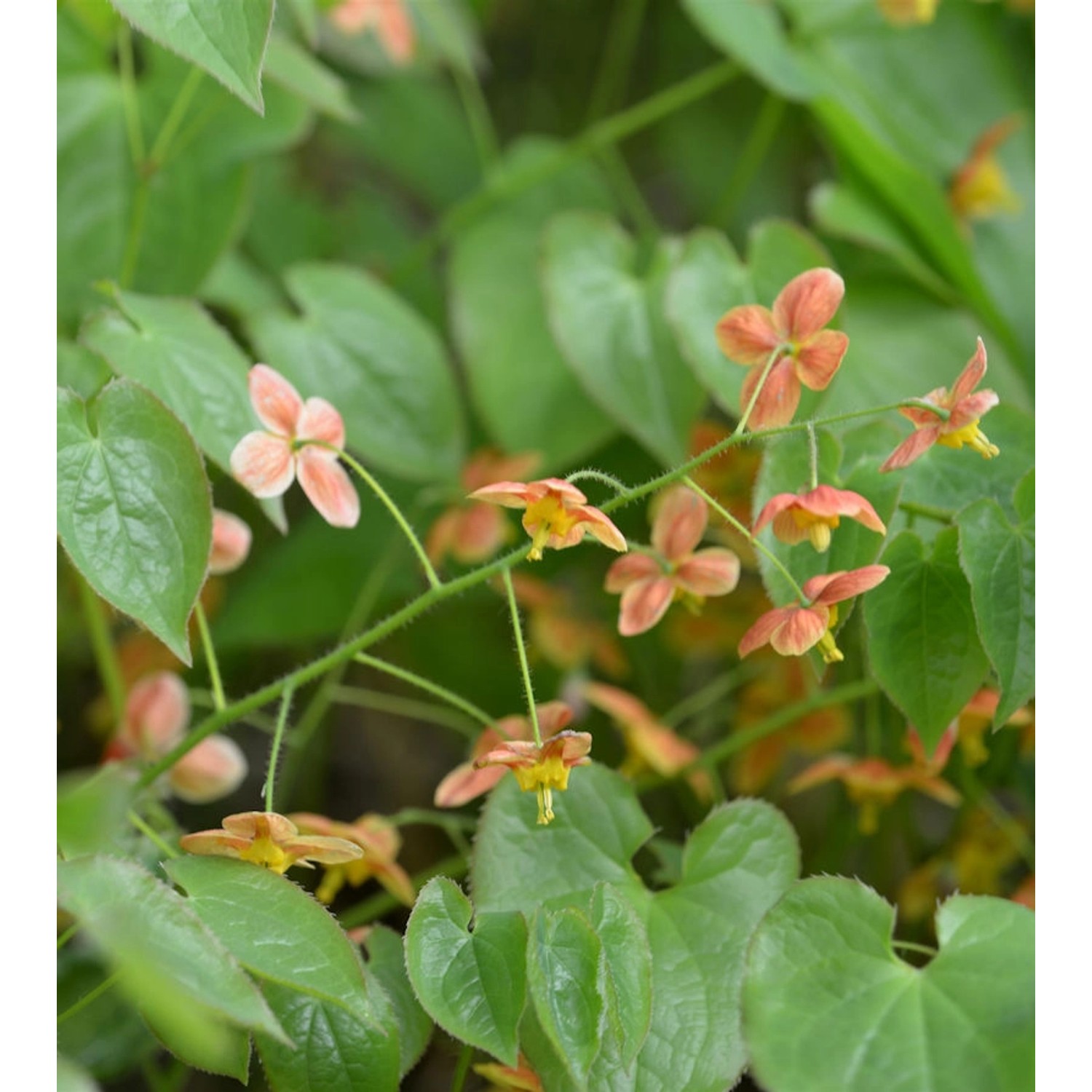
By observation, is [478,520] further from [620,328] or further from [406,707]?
[406,707]

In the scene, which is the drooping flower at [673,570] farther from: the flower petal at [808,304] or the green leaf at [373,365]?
the green leaf at [373,365]

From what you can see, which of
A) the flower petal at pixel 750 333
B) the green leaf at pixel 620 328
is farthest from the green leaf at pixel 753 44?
the flower petal at pixel 750 333

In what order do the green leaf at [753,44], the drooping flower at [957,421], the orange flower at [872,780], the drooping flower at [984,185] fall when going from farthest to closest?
the drooping flower at [984,185] < the green leaf at [753,44] < the orange flower at [872,780] < the drooping flower at [957,421]

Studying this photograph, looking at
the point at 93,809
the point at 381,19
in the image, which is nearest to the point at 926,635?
the point at 93,809

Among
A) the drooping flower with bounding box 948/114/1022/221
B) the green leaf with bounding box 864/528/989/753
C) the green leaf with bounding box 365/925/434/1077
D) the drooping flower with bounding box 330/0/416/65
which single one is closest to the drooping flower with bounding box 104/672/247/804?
the green leaf with bounding box 365/925/434/1077

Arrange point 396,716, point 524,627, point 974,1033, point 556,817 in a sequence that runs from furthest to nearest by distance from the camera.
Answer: point 396,716 → point 524,627 → point 556,817 → point 974,1033

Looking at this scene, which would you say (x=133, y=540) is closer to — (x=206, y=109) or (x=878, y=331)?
(x=206, y=109)

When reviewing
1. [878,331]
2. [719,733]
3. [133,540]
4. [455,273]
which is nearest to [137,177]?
[455,273]
